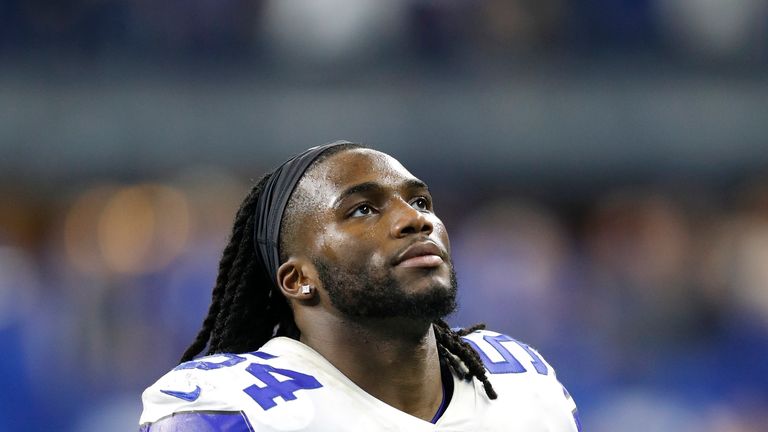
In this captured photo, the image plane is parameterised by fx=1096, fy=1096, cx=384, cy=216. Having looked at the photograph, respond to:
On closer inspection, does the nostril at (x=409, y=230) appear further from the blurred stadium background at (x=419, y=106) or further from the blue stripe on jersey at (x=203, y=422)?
the blurred stadium background at (x=419, y=106)

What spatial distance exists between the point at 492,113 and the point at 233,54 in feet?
6.02

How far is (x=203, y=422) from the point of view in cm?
228

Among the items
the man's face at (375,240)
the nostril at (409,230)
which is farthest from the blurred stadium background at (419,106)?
the nostril at (409,230)

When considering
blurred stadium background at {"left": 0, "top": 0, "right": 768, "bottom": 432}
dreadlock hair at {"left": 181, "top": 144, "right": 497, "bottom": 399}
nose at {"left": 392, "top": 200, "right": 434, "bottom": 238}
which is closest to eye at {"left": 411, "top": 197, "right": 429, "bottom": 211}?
nose at {"left": 392, "top": 200, "right": 434, "bottom": 238}

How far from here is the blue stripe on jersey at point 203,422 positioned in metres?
2.27

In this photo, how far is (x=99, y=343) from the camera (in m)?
6.31

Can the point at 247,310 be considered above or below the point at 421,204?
below

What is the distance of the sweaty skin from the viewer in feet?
8.13

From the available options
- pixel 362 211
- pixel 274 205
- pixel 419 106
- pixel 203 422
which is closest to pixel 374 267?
pixel 362 211

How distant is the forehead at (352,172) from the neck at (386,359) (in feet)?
1.10

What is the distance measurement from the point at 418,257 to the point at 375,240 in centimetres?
11

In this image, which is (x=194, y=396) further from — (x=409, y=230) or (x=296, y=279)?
(x=409, y=230)

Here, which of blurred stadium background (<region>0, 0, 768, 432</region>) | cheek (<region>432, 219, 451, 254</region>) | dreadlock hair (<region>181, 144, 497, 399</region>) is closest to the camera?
cheek (<region>432, 219, 451, 254</region>)

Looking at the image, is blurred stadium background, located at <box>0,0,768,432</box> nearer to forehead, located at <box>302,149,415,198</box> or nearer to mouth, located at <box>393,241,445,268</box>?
forehead, located at <box>302,149,415,198</box>
